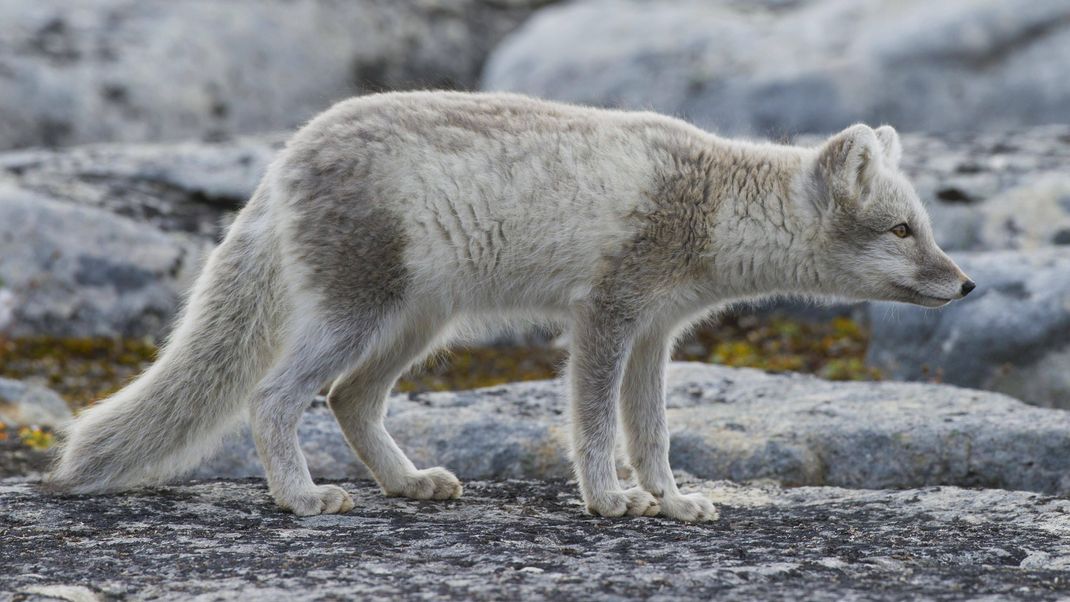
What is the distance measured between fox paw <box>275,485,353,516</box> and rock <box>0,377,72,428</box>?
109 inches

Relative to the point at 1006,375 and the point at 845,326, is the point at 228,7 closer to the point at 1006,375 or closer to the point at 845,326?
the point at 845,326

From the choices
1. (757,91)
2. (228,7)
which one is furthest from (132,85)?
(757,91)

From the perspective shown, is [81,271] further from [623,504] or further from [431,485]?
[623,504]

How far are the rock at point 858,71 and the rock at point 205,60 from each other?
2119 mm

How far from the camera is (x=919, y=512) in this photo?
5246mm

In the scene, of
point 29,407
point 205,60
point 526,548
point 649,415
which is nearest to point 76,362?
point 29,407

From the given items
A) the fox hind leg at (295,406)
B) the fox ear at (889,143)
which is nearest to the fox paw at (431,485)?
the fox hind leg at (295,406)

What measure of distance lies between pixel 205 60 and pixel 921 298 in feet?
33.3

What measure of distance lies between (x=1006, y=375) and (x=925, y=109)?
231 inches

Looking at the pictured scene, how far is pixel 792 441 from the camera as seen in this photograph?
621 centimetres

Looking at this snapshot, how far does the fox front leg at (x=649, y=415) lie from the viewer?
5.54m

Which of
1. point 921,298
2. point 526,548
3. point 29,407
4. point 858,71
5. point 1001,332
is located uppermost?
point 858,71

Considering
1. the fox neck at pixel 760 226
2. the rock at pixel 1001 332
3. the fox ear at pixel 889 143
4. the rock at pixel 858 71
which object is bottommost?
the rock at pixel 1001 332

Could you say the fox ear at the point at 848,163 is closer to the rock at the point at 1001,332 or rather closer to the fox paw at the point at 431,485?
the fox paw at the point at 431,485
